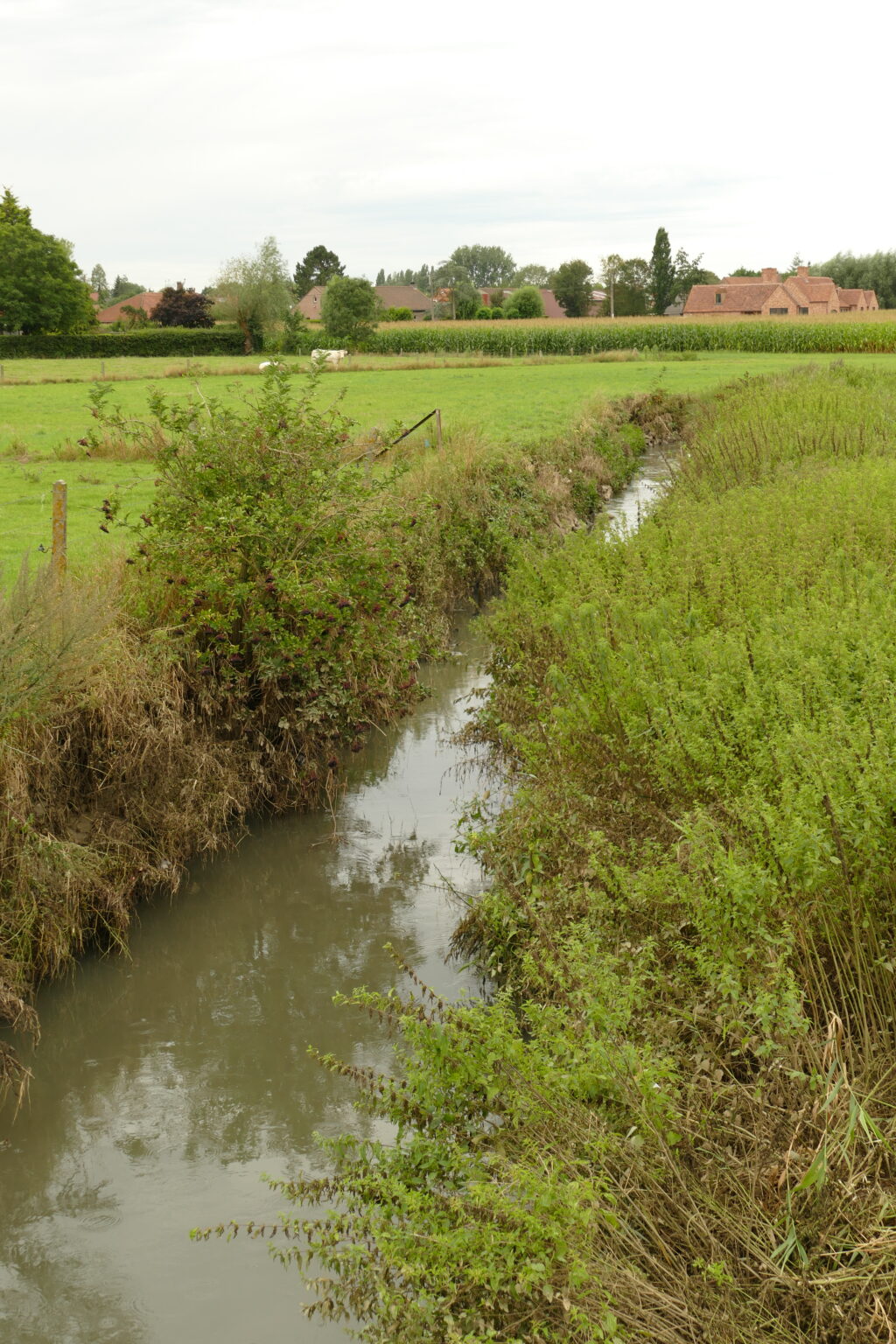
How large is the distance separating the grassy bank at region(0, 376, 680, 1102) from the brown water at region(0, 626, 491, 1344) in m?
0.36

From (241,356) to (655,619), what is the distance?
213 feet

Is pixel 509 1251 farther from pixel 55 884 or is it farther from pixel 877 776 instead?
pixel 55 884

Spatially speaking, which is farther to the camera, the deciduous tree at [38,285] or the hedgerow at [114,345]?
the deciduous tree at [38,285]

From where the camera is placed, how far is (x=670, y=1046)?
4.26 m

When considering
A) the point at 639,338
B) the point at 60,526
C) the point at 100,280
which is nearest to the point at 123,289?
the point at 100,280

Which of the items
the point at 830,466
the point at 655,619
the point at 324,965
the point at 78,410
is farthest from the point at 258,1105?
the point at 78,410

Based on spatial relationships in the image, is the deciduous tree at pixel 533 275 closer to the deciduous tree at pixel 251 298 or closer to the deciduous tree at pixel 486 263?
the deciduous tree at pixel 486 263

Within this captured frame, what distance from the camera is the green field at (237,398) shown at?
1490 centimetres

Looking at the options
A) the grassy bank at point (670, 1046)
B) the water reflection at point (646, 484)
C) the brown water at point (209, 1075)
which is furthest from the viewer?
the water reflection at point (646, 484)

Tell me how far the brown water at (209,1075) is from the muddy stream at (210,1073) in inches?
0.4

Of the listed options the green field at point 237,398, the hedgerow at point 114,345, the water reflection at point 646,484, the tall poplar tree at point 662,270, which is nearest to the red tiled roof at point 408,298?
the tall poplar tree at point 662,270

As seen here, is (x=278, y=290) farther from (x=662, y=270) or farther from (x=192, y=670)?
(x=192, y=670)

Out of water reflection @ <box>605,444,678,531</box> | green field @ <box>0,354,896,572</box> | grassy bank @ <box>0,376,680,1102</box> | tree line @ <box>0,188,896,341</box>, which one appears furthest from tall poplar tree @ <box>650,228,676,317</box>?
grassy bank @ <box>0,376,680,1102</box>

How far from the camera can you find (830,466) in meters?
13.3
